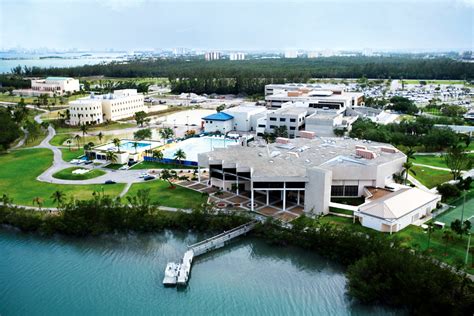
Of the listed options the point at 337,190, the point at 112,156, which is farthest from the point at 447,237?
the point at 112,156

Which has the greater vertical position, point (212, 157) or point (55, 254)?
point (212, 157)

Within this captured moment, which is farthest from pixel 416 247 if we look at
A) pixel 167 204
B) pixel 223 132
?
pixel 223 132

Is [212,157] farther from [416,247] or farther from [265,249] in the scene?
[416,247]

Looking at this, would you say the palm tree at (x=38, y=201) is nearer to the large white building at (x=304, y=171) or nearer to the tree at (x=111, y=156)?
the tree at (x=111, y=156)

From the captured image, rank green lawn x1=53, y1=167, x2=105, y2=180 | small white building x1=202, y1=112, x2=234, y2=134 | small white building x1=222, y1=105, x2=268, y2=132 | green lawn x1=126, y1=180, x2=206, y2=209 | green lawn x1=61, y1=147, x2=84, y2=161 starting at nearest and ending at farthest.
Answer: green lawn x1=126, y1=180, x2=206, y2=209 < green lawn x1=53, y1=167, x2=105, y2=180 < green lawn x1=61, y1=147, x2=84, y2=161 < small white building x1=202, y1=112, x2=234, y2=134 < small white building x1=222, y1=105, x2=268, y2=132

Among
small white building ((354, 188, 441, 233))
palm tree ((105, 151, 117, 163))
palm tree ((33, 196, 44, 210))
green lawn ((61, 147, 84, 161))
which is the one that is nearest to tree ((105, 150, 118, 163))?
palm tree ((105, 151, 117, 163))

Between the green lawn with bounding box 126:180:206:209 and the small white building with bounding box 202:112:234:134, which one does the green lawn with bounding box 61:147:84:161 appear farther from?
the small white building with bounding box 202:112:234:134

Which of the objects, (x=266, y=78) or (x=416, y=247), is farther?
(x=266, y=78)
